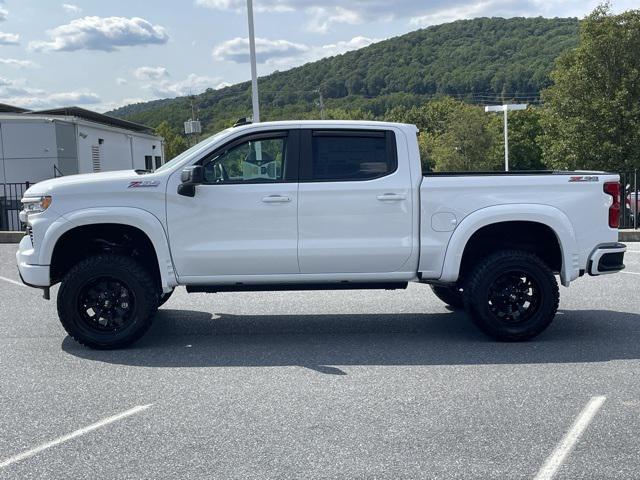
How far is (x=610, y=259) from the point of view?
6.68 metres

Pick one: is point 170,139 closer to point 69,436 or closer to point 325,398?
point 325,398

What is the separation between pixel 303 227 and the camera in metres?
6.60

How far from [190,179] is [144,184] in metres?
A: 0.47

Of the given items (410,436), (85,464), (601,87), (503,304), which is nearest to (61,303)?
(85,464)

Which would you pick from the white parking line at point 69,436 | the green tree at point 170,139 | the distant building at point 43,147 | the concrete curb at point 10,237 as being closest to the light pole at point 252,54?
the concrete curb at point 10,237

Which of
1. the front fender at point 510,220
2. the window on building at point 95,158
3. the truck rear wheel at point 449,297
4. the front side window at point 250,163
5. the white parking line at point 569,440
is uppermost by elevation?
the window on building at point 95,158

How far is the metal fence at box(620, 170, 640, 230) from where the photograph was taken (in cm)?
1638

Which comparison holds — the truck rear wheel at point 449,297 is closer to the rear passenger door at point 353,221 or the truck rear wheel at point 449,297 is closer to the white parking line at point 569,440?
the rear passenger door at point 353,221

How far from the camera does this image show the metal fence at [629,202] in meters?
16.4

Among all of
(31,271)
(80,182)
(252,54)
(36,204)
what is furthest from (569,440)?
(252,54)

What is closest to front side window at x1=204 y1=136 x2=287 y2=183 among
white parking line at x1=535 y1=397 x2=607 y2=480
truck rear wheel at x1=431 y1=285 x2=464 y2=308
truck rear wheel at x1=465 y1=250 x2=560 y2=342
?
truck rear wheel at x1=465 y1=250 x2=560 y2=342

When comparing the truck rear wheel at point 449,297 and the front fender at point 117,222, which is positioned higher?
the front fender at point 117,222

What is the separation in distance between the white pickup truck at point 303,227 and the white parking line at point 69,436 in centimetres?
175

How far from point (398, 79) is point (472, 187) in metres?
122
